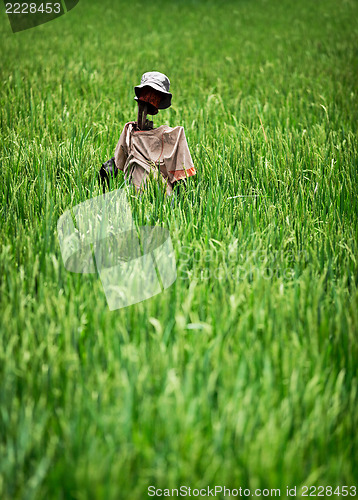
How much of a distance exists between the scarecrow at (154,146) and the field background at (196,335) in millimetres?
112

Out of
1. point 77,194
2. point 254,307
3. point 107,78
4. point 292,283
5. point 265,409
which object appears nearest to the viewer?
point 265,409

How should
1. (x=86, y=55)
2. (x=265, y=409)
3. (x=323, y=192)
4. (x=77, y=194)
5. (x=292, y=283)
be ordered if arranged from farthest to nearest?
1. (x=86, y=55)
2. (x=323, y=192)
3. (x=77, y=194)
4. (x=292, y=283)
5. (x=265, y=409)

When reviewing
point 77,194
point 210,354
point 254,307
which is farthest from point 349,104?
point 210,354

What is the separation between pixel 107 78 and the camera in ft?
16.0

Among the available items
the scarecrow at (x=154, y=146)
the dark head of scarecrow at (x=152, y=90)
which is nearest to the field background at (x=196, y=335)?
the scarecrow at (x=154, y=146)

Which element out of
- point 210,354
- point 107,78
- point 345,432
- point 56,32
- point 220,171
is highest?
point 56,32

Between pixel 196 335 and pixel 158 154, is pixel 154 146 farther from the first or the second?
pixel 196 335

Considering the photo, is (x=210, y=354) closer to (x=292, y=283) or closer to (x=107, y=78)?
(x=292, y=283)

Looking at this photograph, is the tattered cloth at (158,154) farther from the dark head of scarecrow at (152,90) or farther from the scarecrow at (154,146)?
the dark head of scarecrow at (152,90)

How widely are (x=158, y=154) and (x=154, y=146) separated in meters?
0.04

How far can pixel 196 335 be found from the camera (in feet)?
4.37

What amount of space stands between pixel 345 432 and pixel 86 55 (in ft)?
18.5

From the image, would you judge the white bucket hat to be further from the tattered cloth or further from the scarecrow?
the tattered cloth

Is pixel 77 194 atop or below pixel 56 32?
below
